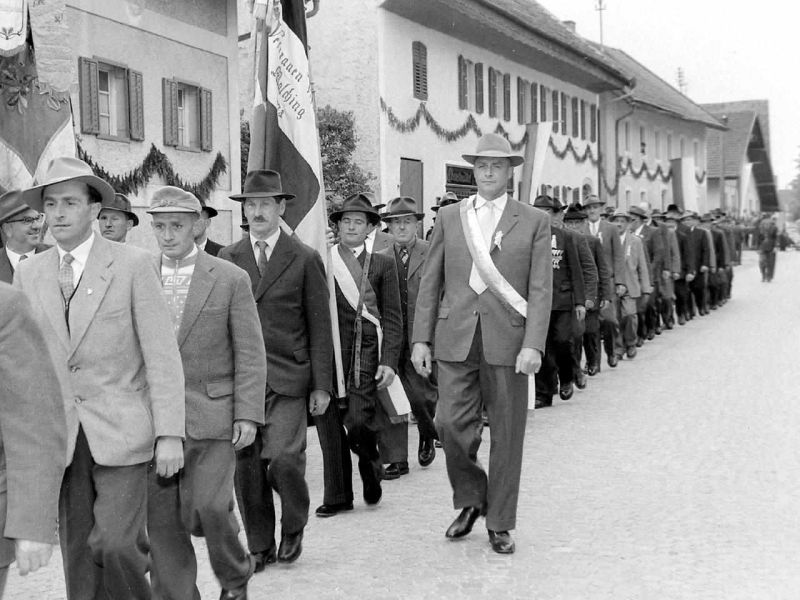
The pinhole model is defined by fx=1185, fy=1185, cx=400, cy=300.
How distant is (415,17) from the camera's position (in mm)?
24359

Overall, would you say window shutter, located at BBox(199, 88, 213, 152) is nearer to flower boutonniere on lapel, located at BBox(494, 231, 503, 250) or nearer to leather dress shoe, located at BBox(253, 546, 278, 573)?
flower boutonniere on lapel, located at BBox(494, 231, 503, 250)

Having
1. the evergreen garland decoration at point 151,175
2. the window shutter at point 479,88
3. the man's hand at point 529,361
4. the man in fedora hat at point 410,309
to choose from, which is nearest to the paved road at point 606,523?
the man in fedora hat at point 410,309

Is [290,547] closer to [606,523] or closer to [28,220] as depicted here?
[606,523]

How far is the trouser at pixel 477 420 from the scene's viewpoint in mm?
6266

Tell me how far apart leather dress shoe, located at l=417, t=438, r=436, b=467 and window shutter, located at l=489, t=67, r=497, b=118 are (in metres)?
21.1

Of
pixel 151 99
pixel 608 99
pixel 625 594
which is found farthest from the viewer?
pixel 608 99

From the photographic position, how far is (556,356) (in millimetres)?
12312

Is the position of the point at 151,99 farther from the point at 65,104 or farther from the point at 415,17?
the point at 415,17

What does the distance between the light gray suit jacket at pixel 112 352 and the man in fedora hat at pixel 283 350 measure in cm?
172

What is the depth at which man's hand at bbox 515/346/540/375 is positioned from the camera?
20.3 feet

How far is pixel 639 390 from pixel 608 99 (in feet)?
100

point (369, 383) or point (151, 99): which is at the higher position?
point (151, 99)

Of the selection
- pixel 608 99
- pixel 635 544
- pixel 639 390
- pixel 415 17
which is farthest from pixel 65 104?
pixel 608 99

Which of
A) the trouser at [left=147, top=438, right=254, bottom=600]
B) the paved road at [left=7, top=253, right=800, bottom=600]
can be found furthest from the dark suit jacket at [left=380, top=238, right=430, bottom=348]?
the trouser at [left=147, top=438, right=254, bottom=600]
